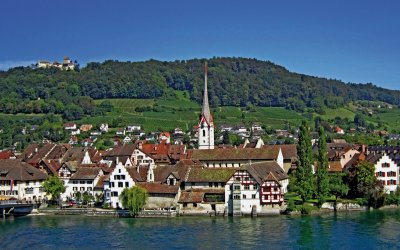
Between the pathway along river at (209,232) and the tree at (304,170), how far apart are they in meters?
4.49

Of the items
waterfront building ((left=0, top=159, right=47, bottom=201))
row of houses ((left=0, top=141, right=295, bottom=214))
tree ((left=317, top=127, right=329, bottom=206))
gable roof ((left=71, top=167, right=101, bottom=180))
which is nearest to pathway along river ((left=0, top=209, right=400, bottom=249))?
row of houses ((left=0, top=141, right=295, bottom=214))

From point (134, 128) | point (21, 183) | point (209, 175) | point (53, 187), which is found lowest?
point (53, 187)

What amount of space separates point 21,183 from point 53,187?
4558 mm

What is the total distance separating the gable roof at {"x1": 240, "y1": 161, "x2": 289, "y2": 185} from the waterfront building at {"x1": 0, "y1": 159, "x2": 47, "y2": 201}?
2830 centimetres

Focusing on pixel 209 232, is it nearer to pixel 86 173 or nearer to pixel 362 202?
pixel 362 202

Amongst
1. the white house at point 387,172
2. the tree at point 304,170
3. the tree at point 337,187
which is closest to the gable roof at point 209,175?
the tree at point 304,170

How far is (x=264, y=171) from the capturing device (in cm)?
7838

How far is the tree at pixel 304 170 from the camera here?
7500cm

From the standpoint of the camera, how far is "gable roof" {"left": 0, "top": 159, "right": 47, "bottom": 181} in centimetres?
8312

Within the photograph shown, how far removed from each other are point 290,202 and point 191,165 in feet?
49.4

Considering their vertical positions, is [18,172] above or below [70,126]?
below

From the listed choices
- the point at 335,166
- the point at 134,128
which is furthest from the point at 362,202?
the point at 134,128

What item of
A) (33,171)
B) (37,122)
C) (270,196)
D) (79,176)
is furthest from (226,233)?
(37,122)

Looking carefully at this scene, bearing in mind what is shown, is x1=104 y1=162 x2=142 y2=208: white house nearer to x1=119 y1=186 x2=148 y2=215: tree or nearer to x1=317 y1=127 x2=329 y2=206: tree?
x1=119 y1=186 x2=148 y2=215: tree
